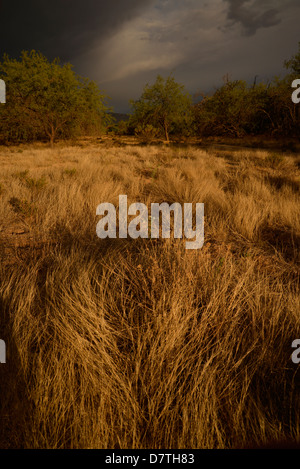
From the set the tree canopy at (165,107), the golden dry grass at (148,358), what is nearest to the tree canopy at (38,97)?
the tree canopy at (165,107)

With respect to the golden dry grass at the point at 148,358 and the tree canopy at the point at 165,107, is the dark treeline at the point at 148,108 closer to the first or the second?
the tree canopy at the point at 165,107

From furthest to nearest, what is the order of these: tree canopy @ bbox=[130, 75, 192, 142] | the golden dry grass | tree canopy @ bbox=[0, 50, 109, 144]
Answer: tree canopy @ bbox=[130, 75, 192, 142], tree canopy @ bbox=[0, 50, 109, 144], the golden dry grass

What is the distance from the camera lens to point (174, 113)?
2353 centimetres

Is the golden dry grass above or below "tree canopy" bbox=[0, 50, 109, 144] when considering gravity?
below

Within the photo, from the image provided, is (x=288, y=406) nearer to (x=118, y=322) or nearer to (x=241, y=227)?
(x=118, y=322)

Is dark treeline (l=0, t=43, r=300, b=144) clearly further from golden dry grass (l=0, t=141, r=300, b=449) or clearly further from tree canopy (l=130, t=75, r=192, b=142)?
golden dry grass (l=0, t=141, r=300, b=449)

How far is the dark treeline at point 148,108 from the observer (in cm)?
1808

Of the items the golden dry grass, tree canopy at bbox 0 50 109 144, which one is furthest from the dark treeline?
the golden dry grass

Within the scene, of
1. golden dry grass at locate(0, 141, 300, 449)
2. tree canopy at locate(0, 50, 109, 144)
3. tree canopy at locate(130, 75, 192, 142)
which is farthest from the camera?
tree canopy at locate(130, 75, 192, 142)

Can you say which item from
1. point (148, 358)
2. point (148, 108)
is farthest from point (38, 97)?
point (148, 358)

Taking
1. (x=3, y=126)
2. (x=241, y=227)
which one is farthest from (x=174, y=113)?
(x=241, y=227)

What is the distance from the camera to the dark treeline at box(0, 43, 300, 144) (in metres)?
18.1

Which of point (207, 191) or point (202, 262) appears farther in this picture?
point (207, 191)
